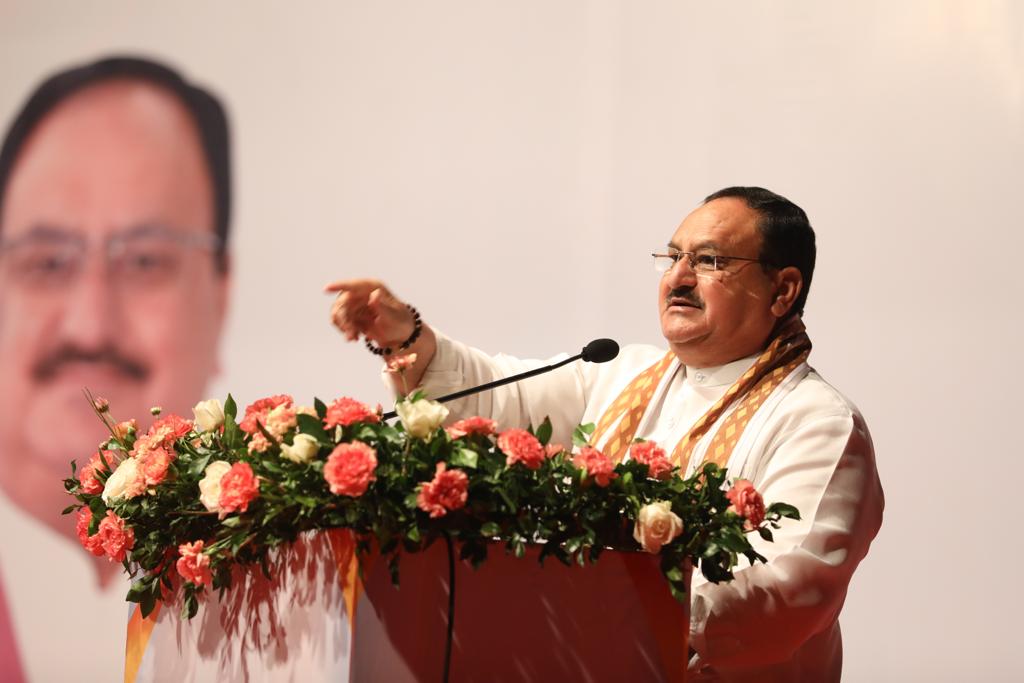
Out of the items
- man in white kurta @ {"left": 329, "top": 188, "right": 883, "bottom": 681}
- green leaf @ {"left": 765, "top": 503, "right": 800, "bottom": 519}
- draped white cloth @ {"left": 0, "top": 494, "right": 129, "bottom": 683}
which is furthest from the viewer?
draped white cloth @ {"left": 0, "top": 494, "right": 129, "bottom": 683}

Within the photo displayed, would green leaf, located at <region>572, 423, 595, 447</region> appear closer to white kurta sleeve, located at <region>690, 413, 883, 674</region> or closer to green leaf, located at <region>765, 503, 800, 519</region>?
green leaf, located at <region>765, 503, 800, 519</region>

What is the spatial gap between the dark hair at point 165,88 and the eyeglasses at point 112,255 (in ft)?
0.54

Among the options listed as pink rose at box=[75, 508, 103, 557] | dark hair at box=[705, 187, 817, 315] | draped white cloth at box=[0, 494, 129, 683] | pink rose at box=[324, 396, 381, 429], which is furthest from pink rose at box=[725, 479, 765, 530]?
draped white cloth at box=[0, 494, 129, 683]

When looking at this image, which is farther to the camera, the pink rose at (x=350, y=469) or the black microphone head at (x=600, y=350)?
the black microphone head at (x=600, y=350)

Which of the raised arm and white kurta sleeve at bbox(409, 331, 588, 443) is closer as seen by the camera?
the raised arm

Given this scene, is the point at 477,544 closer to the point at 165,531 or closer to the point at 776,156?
the point at 165,531

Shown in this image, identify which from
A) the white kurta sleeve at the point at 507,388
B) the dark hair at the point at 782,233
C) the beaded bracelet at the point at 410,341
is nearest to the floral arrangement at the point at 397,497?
the beaded bracelet at the point at 410,341

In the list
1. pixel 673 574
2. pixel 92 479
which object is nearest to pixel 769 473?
pixel 673 574

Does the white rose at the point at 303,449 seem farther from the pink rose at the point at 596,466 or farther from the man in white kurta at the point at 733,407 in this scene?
the man in white kurta at the point at 733,407

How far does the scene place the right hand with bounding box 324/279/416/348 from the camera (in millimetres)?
2582

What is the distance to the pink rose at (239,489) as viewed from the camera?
1.76 meters

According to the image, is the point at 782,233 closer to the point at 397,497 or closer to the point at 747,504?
the point at 747,504

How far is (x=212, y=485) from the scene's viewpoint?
1857mm

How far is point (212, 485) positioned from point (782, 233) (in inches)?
72.0
